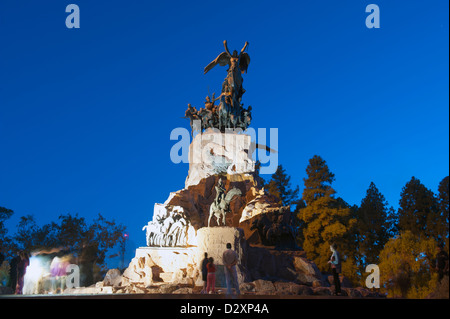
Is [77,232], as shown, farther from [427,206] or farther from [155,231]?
[427,206]

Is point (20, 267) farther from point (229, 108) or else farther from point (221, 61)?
point (221, 61)

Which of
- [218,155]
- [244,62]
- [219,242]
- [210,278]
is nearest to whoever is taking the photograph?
[210,278]

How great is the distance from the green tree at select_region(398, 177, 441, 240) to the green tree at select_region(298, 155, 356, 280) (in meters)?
3.50

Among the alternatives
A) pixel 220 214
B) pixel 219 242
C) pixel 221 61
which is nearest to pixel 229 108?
pixel 221 61

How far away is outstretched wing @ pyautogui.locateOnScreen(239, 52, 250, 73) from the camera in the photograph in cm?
2997

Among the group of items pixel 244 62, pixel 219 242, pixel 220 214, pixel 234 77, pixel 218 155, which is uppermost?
pixel 244 62

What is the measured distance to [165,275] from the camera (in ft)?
57.0

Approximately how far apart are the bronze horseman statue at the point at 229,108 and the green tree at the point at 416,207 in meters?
12.2

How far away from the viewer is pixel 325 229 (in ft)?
90.8

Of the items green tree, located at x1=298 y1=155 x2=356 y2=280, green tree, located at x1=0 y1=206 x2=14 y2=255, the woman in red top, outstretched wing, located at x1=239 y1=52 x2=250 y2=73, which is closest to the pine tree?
green tree, located at x1=298 y1=155 x2=356 y2=280

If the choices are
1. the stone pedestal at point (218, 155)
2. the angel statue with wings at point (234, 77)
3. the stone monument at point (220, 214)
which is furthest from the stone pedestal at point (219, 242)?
the angel statue with wings at point (234, 77)

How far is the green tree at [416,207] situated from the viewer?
24.7 meters

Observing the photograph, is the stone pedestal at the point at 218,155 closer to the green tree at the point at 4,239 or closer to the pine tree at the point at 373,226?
the pine tree at the point at 373,226

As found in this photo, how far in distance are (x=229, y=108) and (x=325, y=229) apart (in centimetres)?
1104
